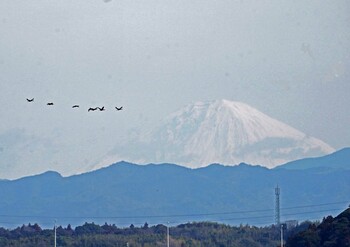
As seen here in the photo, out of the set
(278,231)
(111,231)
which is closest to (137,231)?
(111,231)

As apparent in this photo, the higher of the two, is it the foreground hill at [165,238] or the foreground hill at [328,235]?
the foreground hill at [165,238]

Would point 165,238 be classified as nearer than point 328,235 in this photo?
No

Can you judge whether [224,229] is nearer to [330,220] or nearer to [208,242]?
[208,242]

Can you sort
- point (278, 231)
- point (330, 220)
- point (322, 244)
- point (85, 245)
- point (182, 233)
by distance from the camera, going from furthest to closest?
point (182, 233)
point (278, 231)
point (85, 245)
point (330, 220)
point (322, 244)

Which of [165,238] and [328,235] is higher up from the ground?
[165,238]

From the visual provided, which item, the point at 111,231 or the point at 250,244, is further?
the point at 111,231

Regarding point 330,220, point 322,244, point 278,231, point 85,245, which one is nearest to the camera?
point 322,244

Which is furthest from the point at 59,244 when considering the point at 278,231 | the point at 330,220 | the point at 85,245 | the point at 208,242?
the point at 330,220

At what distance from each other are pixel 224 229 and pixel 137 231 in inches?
641

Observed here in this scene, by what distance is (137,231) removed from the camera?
17750 cm

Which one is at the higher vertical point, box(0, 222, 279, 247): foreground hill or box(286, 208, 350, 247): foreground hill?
box(0, 222, 279, 247): foreground hill

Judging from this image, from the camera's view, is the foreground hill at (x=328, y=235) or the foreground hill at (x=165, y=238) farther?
the foreground hill at (x=165, y=238)

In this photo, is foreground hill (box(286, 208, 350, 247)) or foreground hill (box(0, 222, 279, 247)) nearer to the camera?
foreground hill (box(286, 208, 350, 247))

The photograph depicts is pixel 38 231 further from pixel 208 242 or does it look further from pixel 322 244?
pixel 322 244
